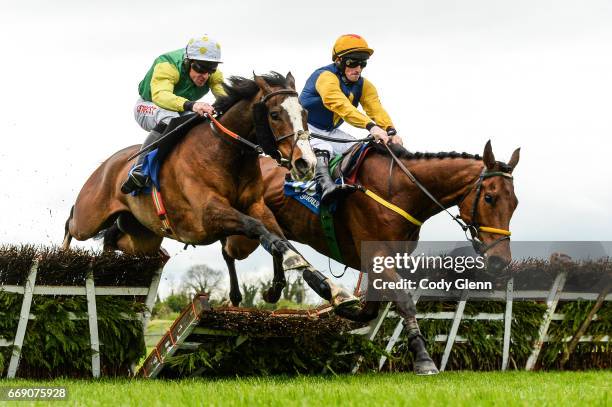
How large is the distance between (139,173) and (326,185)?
1.76 metres

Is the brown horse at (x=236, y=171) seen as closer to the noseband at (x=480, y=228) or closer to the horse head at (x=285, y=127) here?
the horse head at (x=285, y=127)

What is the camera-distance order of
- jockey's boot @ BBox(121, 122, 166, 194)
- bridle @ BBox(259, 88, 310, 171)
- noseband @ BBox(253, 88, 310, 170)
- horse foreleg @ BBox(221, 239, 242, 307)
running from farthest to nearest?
1. horse foreleg @ BBox(221, 239, 242, 307)
2. jockey's boot @ BBox(121, 122, 166, 194)
3. noseband @ BBox(253, 88, 310, 170)
4. bridle @ BBox(259, 88, 310, 171)

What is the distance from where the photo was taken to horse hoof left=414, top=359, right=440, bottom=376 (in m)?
7.36

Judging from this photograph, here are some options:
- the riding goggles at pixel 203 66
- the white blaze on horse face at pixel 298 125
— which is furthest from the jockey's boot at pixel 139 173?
the white blaze on horse face at pixel 298 125

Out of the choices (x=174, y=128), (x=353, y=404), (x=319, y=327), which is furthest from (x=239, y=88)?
(x=353, y=404)

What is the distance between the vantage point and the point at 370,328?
8180mm

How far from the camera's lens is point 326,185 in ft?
27.2

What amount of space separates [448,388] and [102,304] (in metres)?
3.41

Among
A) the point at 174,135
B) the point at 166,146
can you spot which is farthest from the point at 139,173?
the point at 174,135

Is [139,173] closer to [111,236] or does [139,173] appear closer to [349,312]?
[111,236]

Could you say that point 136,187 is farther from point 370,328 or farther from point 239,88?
point 370,328

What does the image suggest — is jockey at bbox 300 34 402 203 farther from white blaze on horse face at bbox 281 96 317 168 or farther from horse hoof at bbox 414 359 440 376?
horse hoof at bbox 414 359 440 376

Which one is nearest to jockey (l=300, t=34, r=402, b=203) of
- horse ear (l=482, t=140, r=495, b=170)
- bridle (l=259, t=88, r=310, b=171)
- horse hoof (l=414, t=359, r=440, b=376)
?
horse ear (l=482, t=140, r=495, b=170)

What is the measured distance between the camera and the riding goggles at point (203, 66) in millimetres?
8469
